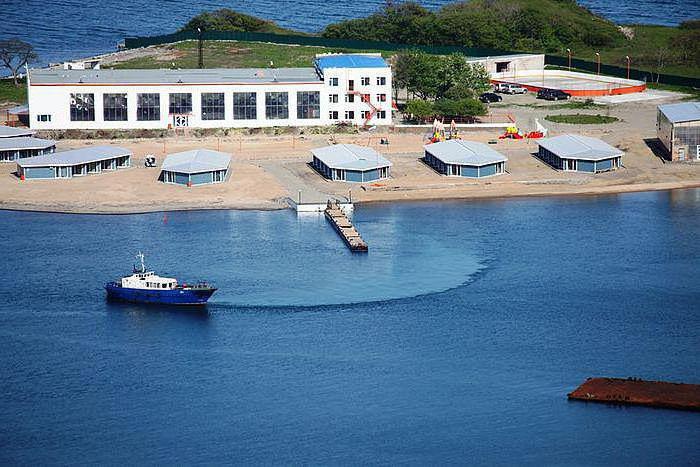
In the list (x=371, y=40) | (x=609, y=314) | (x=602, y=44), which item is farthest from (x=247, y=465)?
(x=602, y=44)

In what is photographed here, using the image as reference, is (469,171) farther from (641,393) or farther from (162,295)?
(641,393)

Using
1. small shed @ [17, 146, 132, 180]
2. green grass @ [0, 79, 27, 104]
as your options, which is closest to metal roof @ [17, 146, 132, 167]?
small shed @ [17, 146, 132, 180]

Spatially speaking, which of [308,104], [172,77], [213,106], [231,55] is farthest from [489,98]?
[231,55]

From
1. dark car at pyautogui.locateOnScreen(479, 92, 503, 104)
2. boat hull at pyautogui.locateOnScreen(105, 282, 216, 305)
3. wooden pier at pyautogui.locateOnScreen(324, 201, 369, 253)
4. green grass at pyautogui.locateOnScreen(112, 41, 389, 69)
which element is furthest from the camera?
green grass at pyautogui.locateOnScreen(112, 41, 389, 69)

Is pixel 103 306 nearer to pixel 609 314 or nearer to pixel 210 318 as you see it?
pixel 210 318

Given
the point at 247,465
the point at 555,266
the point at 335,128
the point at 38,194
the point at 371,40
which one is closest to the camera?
the point at 247,465

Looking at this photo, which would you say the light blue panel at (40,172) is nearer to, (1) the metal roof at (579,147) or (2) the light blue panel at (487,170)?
(2) the light blue panel at (487,170)

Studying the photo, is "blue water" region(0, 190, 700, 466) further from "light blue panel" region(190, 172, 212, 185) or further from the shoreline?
"light blue panel" region(190, 172, 212, 185)
